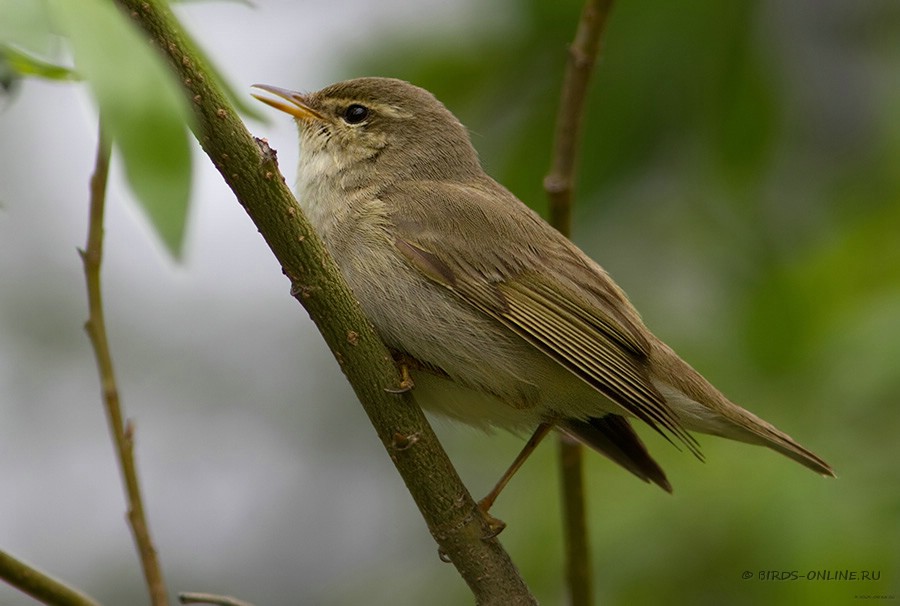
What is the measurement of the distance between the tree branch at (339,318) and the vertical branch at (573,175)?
0.26 m

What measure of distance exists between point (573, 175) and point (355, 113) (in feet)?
4.89

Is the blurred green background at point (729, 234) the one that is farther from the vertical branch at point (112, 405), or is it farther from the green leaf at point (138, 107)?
the green leaf at point (138, 107)

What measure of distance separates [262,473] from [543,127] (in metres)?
4.34

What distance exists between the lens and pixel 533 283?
4.01 meters

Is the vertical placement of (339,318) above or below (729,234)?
below

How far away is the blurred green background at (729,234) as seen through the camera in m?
3.72

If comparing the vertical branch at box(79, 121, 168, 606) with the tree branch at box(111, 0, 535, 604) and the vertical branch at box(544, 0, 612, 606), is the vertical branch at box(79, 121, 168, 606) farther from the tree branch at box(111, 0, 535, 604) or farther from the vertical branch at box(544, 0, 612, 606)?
the vertical branch at box(544, 0, 612, 606)

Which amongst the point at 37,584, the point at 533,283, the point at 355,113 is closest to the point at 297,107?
the point at 355,113

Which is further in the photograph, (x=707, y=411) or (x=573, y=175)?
(x=707, y=411)

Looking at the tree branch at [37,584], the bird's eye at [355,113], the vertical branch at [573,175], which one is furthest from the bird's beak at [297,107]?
the tree branch at [37,584]

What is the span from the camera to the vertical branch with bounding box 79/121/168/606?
2736 mm

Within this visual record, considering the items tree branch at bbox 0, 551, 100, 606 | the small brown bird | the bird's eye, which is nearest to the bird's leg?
the small brown bird

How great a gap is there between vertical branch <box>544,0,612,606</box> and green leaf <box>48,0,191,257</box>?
204cm

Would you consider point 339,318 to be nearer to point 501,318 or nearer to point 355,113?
point 501,318
